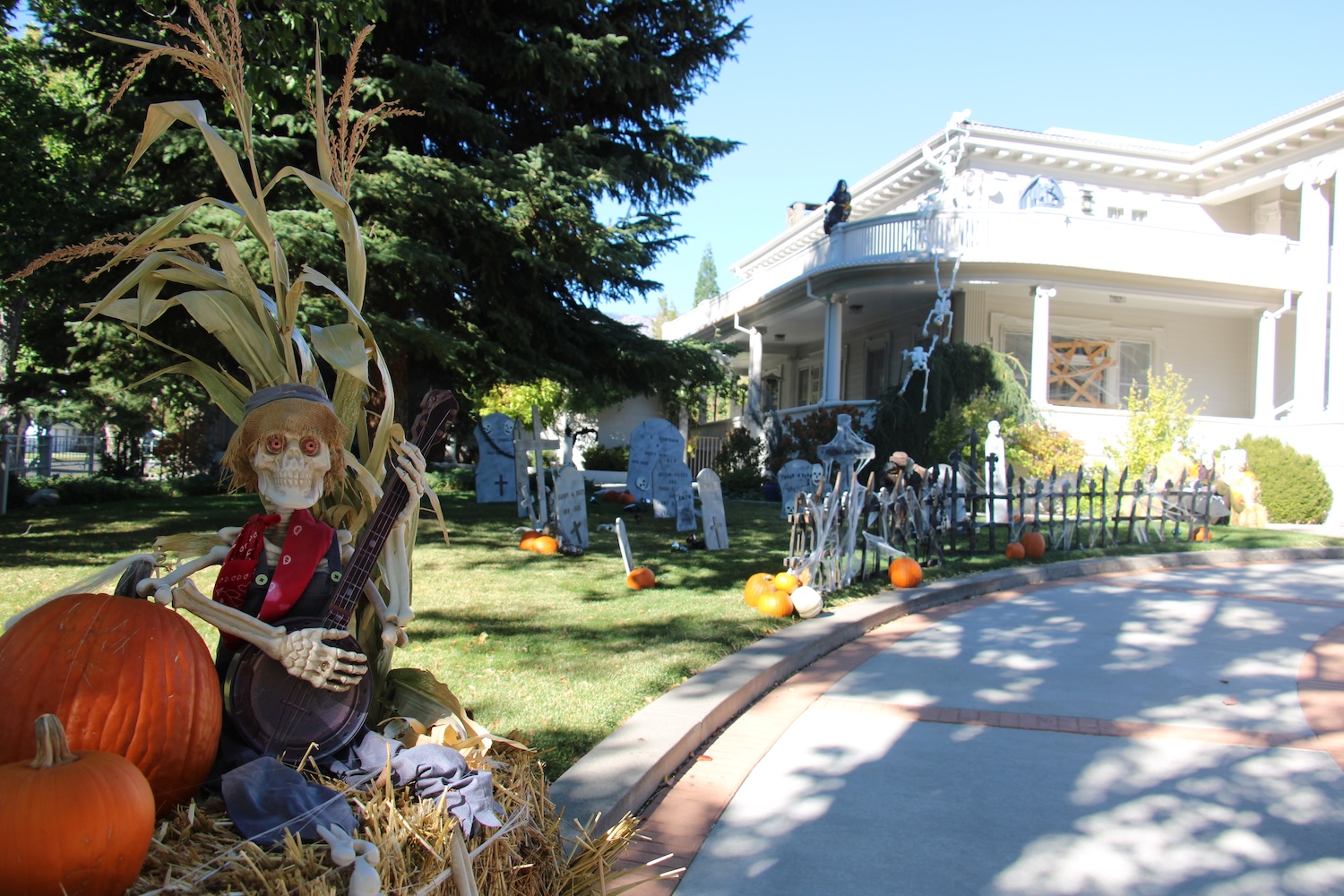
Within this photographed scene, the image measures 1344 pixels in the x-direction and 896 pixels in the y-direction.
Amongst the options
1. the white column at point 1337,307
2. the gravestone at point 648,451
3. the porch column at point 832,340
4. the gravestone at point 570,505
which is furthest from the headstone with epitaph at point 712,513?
the white column at point 1337,307

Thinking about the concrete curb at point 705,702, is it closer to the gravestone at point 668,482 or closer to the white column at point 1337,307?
the gravestone at point 668,482

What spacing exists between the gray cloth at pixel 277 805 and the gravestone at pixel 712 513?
8.37 metres

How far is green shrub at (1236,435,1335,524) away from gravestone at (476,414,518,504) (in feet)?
46.0

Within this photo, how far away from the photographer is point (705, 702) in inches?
180

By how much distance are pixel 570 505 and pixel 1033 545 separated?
557cm

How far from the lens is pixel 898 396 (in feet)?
59.2

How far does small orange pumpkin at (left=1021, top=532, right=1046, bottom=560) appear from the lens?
10680 millimetres

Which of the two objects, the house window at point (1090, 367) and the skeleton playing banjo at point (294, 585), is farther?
the house window at point (1090, 367)

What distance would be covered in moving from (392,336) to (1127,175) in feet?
Result: 61.4

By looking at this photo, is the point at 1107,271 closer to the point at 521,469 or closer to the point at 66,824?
the point at 521,469

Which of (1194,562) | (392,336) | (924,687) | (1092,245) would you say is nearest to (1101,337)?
(1092,245)

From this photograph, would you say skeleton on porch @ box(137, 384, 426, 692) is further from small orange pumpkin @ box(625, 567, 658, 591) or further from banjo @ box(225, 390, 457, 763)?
small orange pumpkin @ box(625, 567, 658, 591)

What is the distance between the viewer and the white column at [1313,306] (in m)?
18.7

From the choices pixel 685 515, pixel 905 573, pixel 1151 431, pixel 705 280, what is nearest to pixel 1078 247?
pixel 1151 431
